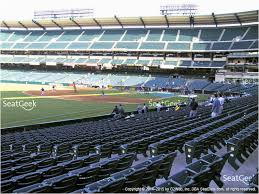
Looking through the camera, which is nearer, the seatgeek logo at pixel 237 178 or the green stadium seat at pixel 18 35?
the seatgeek logo at pixel 237 178

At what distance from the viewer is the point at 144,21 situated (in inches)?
3182

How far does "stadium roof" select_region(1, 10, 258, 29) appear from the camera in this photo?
70.8 meters

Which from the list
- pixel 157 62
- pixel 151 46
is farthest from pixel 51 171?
pixel 151 46

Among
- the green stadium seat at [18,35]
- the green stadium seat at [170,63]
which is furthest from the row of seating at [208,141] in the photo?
the green stadium seat at [18,35]

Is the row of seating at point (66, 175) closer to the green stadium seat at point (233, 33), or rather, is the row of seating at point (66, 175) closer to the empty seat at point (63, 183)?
the empty seat at point (63, 183)

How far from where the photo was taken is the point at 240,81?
66312mm

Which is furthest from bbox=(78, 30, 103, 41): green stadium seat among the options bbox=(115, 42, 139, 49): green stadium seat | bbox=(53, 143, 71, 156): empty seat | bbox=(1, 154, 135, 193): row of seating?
bbox=(1, 154, 135, 193): row of seating

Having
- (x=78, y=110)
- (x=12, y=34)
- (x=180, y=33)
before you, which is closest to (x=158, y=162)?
(x=78, y=110)

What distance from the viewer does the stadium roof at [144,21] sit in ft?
232

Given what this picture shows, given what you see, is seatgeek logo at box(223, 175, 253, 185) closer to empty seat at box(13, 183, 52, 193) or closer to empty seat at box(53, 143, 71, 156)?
empty seat at box(13, 183, 52, 193)

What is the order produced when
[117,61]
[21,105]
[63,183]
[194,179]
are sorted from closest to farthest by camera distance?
[194,179] → [63,183] → [21,105] → [117,61]

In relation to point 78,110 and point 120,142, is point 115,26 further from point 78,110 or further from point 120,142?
point 120,142

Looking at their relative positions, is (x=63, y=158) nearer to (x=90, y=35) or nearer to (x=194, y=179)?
(x=194, y=179)

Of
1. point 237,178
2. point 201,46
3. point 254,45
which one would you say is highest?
point 201,46
